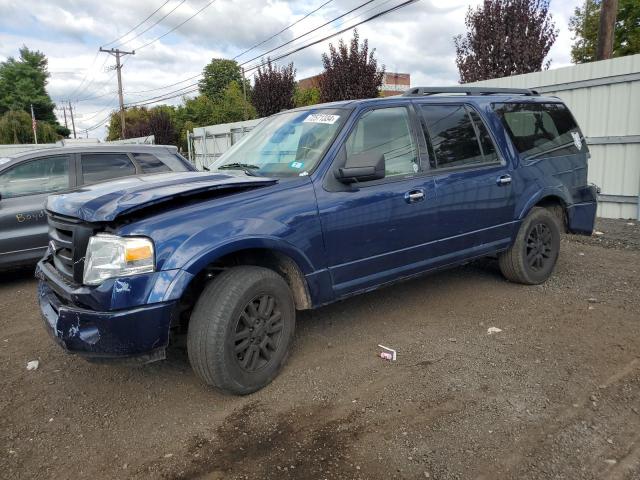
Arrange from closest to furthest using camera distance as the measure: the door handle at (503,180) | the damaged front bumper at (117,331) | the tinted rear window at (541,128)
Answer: the damaged front bumper at (117,331) → the door handle at (503,180) → the tinted rear window at (541,128)

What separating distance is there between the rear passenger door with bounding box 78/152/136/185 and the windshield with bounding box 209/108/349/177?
2615 mm

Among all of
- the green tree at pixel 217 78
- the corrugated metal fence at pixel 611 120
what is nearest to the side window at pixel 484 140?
the corrugated metal fence at pixel 611 120

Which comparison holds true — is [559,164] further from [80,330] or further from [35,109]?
[35,109]

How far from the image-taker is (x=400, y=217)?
3.79m

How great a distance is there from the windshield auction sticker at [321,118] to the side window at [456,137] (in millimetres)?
862

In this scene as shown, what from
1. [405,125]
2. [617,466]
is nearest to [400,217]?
[405,125]

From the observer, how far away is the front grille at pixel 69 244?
288 centimetres

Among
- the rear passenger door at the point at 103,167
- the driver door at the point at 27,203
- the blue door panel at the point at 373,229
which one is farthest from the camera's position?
the rear passenger door at the point at 103,167

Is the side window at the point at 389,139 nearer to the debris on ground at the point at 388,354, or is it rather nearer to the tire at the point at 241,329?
the tire at the point at 241,329

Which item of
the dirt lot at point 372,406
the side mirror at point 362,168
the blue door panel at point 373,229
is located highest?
the side mirror at point 362,168

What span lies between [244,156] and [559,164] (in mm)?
3286

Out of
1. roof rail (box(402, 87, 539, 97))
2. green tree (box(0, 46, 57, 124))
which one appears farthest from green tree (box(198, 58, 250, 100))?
roof rail (box(402, 87, 539, 97))

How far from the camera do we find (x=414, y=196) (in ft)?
12.6

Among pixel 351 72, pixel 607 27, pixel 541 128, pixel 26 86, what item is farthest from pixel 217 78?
pixel 541 128
